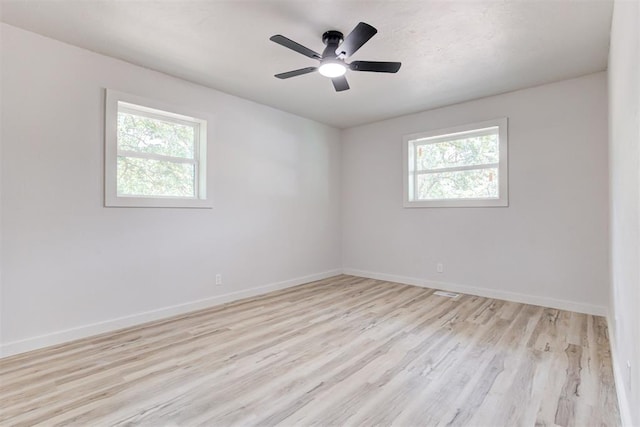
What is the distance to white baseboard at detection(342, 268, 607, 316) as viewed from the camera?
353 cm

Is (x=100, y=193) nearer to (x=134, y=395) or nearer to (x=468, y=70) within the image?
(x=134, y=395)

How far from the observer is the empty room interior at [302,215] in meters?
1.98

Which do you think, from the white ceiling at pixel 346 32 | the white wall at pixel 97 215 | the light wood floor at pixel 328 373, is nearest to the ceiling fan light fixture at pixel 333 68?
the white ceiling at pixel 346 32

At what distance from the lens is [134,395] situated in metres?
1.99

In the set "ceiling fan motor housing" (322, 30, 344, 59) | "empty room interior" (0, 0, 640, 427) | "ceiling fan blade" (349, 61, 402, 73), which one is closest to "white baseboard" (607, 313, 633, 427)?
"empty room interior" (0, 0, 640, 427)

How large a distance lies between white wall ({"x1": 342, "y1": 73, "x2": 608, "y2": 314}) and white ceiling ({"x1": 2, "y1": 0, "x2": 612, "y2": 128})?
382 mm

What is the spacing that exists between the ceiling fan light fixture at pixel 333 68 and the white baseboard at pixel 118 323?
9.53 feet

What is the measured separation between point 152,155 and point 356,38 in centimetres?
250

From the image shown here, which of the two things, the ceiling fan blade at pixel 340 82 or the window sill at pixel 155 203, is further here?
the window sill at pixel 155 203

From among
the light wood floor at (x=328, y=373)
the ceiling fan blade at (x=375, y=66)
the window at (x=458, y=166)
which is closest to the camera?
the light wood floor at (x=328, y=373)

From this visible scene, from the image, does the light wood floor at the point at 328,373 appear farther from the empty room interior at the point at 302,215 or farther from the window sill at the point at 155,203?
the window sill at the point at 155,203

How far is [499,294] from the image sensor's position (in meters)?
4.12

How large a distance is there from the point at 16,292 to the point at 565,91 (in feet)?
19.2

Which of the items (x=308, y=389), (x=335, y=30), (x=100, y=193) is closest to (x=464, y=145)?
(x=335, y=30)
